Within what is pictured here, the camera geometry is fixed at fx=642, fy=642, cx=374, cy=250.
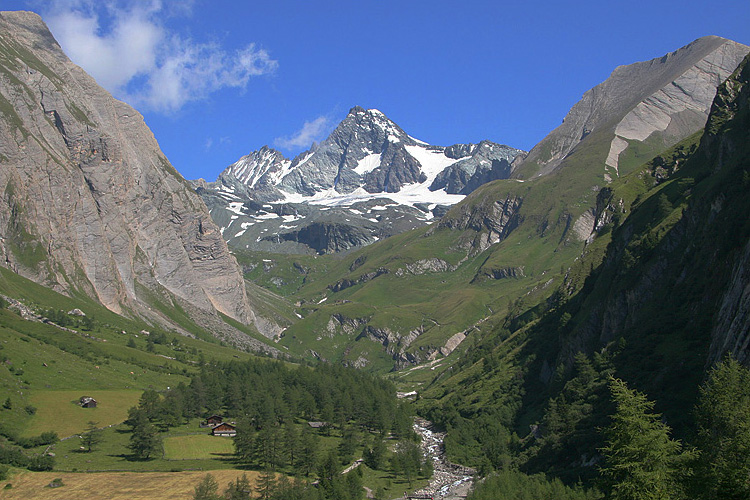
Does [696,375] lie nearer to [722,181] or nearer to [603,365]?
[603,365]

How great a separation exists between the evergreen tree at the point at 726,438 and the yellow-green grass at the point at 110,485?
74488 millimetres

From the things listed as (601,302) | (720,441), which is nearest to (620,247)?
(601,302)

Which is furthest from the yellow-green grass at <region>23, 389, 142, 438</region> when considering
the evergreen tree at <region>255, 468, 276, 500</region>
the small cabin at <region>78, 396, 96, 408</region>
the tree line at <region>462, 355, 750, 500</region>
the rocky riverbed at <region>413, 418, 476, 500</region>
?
the tree line at <region>462, 355, 750, 500</region>

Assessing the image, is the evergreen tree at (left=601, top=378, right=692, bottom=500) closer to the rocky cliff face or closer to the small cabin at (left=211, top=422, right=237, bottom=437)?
the rocky cliff face

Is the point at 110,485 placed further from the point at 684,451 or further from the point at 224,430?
the point at 684,451

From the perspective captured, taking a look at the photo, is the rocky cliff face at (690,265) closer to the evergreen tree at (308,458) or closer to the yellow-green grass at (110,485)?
the evergreen tree at (308,458)

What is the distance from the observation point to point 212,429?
155 meters

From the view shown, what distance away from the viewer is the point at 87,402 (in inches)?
6117

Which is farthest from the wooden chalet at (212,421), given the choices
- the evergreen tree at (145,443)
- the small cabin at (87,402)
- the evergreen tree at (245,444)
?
the evergreen tree at (145,443)

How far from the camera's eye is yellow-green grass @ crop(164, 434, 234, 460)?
12976cm

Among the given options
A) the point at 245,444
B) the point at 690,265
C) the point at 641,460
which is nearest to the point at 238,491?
the point at 245,444

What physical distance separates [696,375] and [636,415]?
49.7 m

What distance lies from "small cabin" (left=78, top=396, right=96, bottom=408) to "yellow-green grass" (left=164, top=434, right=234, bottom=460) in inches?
1059

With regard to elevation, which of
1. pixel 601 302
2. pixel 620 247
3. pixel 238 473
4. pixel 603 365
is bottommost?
pixel 238 473
